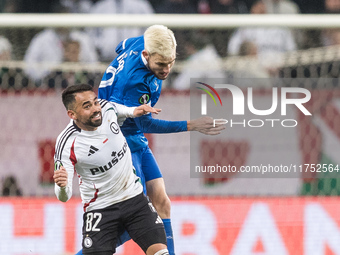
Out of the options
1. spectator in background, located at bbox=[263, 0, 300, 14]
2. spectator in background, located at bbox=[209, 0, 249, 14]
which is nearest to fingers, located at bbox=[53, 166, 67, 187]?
spectator in background, located at bbox=[263, 0, 300, 14]

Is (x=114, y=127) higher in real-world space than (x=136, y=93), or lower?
lower

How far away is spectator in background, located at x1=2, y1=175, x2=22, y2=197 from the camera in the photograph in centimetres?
630

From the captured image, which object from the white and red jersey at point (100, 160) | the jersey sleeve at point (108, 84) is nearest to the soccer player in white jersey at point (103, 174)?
the white and red jersey at point (100, 160)

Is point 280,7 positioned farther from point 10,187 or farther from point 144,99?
point 144,99

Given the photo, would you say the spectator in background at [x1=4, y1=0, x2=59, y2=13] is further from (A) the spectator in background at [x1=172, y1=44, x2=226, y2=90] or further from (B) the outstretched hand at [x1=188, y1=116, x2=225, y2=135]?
(B) the outstretched hand at [x1=188, y1=116, x2=225, y2=135]

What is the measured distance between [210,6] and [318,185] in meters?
2.72

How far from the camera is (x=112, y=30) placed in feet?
21.9

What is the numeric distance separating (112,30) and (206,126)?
2766mm

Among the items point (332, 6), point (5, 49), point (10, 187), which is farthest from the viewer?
point (332, 6)

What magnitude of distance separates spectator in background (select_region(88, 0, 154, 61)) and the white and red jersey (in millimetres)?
2092

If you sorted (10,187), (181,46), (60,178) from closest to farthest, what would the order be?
(60,178) < (10,187) < (181,46)

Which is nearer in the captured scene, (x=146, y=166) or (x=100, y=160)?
(x=100, y=160)

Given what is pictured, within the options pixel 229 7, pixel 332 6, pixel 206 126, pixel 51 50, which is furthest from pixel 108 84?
pixel 332 6

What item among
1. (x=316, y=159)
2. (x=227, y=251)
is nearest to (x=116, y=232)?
(x=227, y=251)
